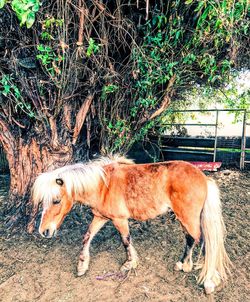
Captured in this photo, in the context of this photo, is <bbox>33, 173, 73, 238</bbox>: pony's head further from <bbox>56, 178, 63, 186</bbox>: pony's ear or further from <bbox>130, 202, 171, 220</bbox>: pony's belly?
<bbox>130, 202, 171, 220</bbox>: pony's belly

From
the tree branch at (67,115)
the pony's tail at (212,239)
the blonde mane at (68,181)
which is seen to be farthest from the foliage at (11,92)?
the pony's tail at (212,239)

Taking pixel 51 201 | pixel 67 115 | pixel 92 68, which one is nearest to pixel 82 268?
pixel 51 201

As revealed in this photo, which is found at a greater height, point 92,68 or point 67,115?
point 92,68

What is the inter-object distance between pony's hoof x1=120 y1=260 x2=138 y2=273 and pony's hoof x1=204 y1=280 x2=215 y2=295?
0.70 metres

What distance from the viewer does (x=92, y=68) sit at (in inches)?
119

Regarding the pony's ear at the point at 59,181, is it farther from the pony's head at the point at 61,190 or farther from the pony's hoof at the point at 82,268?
the pony's hoof at the point at 82,268

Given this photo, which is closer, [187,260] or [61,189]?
[61,189]

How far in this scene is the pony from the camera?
224 centimetres

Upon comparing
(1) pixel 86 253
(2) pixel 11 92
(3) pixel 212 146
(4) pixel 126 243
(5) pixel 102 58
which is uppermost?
(5) pixel 102 58

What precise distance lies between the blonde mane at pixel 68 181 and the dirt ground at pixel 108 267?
0.80 metres

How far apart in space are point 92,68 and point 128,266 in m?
2.28

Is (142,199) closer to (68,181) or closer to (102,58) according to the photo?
(68,181)

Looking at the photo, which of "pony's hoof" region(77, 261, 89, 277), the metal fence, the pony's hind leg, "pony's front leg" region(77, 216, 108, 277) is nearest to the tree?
"pony's front leg" region(77, 216, 108, 277)

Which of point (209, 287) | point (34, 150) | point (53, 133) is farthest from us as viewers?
point (34, 150)
